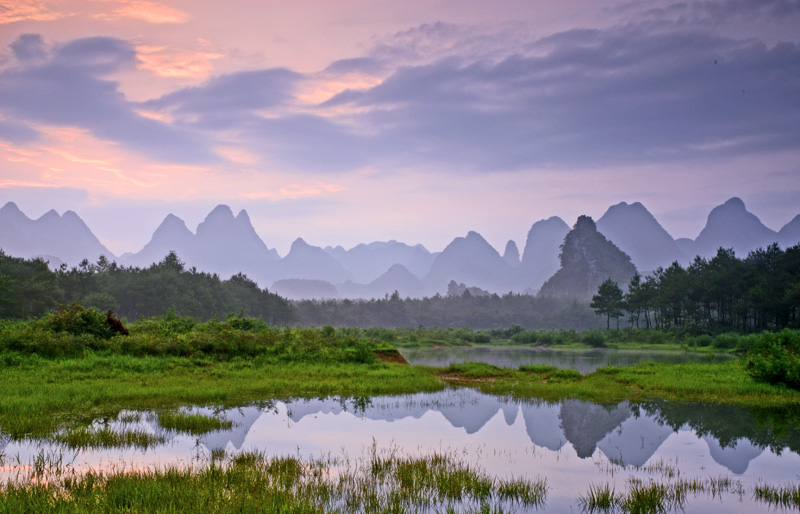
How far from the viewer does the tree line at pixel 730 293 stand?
4816 cm

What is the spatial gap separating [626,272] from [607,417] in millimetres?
159569

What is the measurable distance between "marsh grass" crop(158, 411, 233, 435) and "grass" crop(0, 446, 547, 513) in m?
2.69

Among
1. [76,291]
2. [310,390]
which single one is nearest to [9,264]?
[76,291]

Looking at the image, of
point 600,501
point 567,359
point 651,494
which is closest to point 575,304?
point 567,359

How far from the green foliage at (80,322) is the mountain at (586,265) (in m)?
148

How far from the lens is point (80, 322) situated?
21.9 m

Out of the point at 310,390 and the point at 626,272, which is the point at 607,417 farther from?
the point at 626,272

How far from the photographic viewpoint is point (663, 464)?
34.8ft

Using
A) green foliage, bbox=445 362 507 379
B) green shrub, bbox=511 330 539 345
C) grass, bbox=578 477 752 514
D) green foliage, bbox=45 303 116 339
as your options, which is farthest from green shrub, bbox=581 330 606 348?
grass, bbox=578 477 752 514

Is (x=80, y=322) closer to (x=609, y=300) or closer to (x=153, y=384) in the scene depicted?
(x=153, y=384)

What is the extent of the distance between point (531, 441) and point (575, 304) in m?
98.6

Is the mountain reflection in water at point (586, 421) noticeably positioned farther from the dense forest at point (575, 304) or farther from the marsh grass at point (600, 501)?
the dense forest at point (575, 304)

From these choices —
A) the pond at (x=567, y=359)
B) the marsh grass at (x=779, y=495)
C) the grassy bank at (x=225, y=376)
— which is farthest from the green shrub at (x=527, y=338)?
the marsh grass at (x=779, y=495)

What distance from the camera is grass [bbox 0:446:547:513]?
23.0 ft
